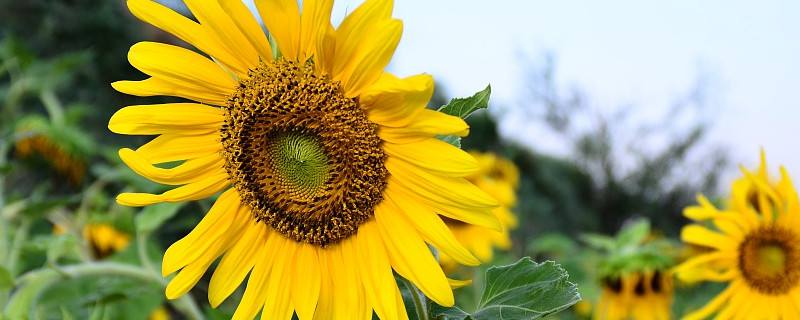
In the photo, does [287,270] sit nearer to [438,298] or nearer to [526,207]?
[438,298]

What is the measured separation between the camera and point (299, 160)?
846 millimetres

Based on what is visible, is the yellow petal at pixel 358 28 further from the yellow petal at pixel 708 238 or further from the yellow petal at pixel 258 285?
the yellow petal at pixel 708 238

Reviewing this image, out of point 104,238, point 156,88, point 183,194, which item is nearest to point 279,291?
point 183,194

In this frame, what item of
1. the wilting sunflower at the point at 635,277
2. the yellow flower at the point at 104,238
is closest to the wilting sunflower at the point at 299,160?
the wilting sunflower at the point at 635,277

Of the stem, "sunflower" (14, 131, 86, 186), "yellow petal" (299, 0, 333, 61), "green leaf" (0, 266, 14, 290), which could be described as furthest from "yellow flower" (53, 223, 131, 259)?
"yellow petal" (299, 0, 333, 61)

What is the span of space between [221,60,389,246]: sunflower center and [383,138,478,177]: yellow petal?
0.05 m

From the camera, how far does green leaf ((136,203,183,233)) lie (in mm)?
1198

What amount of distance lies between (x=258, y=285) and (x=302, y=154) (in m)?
0.15

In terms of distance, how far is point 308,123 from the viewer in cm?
82

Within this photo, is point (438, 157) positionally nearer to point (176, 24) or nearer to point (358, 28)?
point (358, 28)

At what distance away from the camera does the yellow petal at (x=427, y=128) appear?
64 centimetres

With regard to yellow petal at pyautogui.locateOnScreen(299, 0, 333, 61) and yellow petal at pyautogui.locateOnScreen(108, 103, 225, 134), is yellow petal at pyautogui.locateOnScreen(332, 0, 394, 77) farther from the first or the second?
yellow petal at pyautogui.locateOnScreen(108, 103, 225, 134)

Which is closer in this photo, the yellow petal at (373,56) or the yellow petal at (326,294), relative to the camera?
the yellow petal at (373,56)

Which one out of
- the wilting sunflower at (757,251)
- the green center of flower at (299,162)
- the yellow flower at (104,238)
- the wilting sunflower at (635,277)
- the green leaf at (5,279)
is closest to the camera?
the green center of flower at (299,162)
